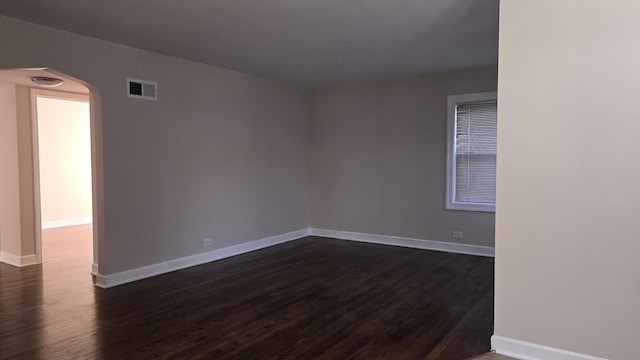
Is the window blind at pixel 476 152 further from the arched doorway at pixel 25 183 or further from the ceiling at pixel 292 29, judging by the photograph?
the arched doorway at pixel 25 183

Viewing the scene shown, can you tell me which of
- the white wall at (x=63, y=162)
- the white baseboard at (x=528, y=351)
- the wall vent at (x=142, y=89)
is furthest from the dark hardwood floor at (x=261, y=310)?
the white wall at (x=63, y=162)

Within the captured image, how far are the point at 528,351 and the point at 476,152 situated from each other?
335 cm

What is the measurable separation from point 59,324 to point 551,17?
4.19 metres

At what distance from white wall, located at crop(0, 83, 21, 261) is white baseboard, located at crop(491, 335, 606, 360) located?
556 centimetres

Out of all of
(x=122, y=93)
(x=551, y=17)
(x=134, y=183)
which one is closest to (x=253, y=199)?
(x=134, y=183)

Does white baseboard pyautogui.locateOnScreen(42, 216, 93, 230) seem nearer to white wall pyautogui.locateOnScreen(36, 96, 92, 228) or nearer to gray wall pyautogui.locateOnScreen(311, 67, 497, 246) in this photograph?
white wall pyautogui.locateOnScreen(36, 96, 92, 228)

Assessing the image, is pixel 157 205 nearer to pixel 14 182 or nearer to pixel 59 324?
pixel 59 324

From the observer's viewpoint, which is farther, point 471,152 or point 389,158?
point 389,158

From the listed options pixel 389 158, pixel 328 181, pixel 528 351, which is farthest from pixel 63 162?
pixel 528 351

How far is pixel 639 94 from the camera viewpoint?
2.34 metres

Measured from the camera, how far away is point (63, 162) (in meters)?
8.34

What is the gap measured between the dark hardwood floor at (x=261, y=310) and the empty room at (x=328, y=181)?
3 centimetres

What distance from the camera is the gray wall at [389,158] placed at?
18.7ft

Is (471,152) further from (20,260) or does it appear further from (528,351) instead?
(20,260)
